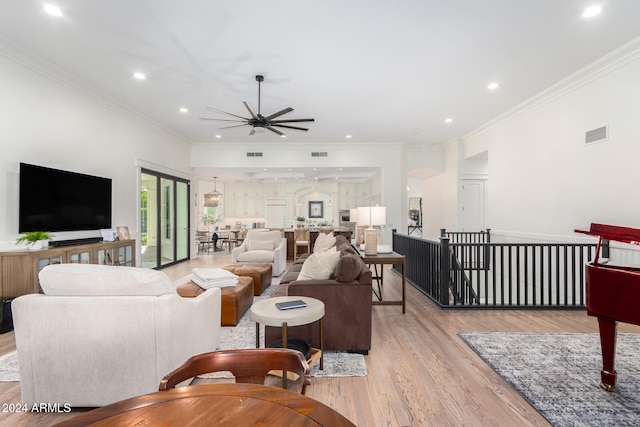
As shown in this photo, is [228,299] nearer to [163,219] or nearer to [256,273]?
[256,273]

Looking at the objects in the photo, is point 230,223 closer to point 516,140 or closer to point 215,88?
point 215,88

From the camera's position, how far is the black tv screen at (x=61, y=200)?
3672 millimetres

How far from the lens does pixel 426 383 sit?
225cm

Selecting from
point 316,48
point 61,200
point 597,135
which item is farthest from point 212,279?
point 597,135

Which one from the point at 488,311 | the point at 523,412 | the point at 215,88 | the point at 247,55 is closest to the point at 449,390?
the point at 523,412

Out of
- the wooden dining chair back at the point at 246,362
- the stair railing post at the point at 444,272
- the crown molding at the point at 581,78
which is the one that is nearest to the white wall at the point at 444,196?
the crown molding at the point at 581,78

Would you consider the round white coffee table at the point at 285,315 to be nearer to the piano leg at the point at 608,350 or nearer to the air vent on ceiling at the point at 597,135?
the piano leg at the point at 608,350

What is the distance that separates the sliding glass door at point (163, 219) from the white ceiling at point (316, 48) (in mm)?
1744

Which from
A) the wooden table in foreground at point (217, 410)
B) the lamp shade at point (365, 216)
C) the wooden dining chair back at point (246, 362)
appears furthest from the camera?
the lamp shade at point (365, 216)

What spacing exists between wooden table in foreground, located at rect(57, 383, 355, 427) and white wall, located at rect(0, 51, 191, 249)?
4046 mm

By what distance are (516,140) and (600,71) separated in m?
1.86

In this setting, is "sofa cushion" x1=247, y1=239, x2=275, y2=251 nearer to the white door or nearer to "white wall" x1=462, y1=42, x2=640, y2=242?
"white wall" x1=462, y1=42, x2=640, y2=242

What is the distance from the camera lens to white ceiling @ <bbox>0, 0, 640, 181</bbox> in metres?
2.90

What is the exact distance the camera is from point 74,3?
9.24 feet
